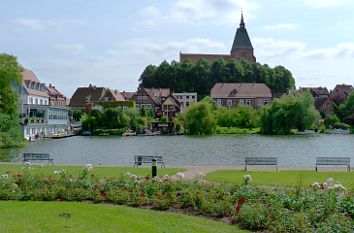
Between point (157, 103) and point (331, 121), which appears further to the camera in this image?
point (157, 103)

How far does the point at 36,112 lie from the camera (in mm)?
84250

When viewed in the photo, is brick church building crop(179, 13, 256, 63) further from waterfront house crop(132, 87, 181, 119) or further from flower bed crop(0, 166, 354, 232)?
flower bed crop(0, 166, 354, 232)

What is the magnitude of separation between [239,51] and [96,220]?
545 ft

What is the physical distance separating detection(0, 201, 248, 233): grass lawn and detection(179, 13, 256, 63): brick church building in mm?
161746

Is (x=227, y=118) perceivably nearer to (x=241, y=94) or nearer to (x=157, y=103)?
(x=157, y=103)

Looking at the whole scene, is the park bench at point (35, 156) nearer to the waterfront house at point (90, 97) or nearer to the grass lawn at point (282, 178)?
the grass lawn at point (282, 178)

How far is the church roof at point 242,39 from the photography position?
17462cm

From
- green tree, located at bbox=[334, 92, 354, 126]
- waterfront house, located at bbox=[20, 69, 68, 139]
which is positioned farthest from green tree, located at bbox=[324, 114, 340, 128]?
waterfront house, located at bbox=[20, 69, 68, 139]

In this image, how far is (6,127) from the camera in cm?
6038

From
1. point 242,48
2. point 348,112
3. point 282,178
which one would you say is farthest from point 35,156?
point 242,48

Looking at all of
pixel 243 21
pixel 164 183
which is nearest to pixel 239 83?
pixel 243 21

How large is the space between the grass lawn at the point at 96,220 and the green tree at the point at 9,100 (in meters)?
48.5

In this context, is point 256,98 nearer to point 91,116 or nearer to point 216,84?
point 216,84

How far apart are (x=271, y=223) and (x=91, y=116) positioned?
92010 millimetres
